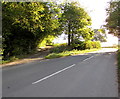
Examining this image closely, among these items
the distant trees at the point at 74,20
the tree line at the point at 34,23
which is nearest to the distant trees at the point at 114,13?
the tree line at the point at 34,23

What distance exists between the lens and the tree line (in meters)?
16.9

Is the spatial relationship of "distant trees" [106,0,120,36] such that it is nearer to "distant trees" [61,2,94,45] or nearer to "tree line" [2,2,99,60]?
"tree line" [2,2,99,60]

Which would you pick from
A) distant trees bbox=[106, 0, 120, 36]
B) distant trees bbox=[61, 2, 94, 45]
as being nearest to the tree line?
distant trees bbox=[61, 2, 94, 45]

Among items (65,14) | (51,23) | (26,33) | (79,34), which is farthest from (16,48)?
(79,34)

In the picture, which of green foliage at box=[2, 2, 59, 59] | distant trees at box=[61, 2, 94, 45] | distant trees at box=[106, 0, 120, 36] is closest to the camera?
distant trees at box=[106, 0, 120, 36]

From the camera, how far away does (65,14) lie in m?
32.9

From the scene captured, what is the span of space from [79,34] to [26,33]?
52.4 feet

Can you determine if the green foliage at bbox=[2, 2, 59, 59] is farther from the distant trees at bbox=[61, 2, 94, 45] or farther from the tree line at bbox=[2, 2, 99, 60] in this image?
the distant trees at bbox=[61, 2, 94, 45]

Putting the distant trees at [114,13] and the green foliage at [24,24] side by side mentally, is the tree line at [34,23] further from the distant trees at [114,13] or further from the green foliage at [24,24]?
the distant trees at [114,13]

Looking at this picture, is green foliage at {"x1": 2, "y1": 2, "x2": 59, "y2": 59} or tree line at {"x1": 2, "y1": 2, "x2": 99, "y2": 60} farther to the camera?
tree line at {"x1": 2, "y1": 2, "x2": 99, "y2": 60}

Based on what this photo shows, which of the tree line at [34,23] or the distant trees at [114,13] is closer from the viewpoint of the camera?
the distant trees at [114,13]

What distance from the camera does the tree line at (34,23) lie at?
1688cm

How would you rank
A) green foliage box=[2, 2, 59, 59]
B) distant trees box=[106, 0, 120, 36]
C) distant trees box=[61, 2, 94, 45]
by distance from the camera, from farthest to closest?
distant trees box=[61, 2, 94, 45]
green foliage box=[2, 2, 59, 59]
distant trees box=[106, 0, 120, 36]

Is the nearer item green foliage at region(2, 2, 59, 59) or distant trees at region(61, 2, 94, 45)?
green foliage at region(2, 2, 59, 59)
